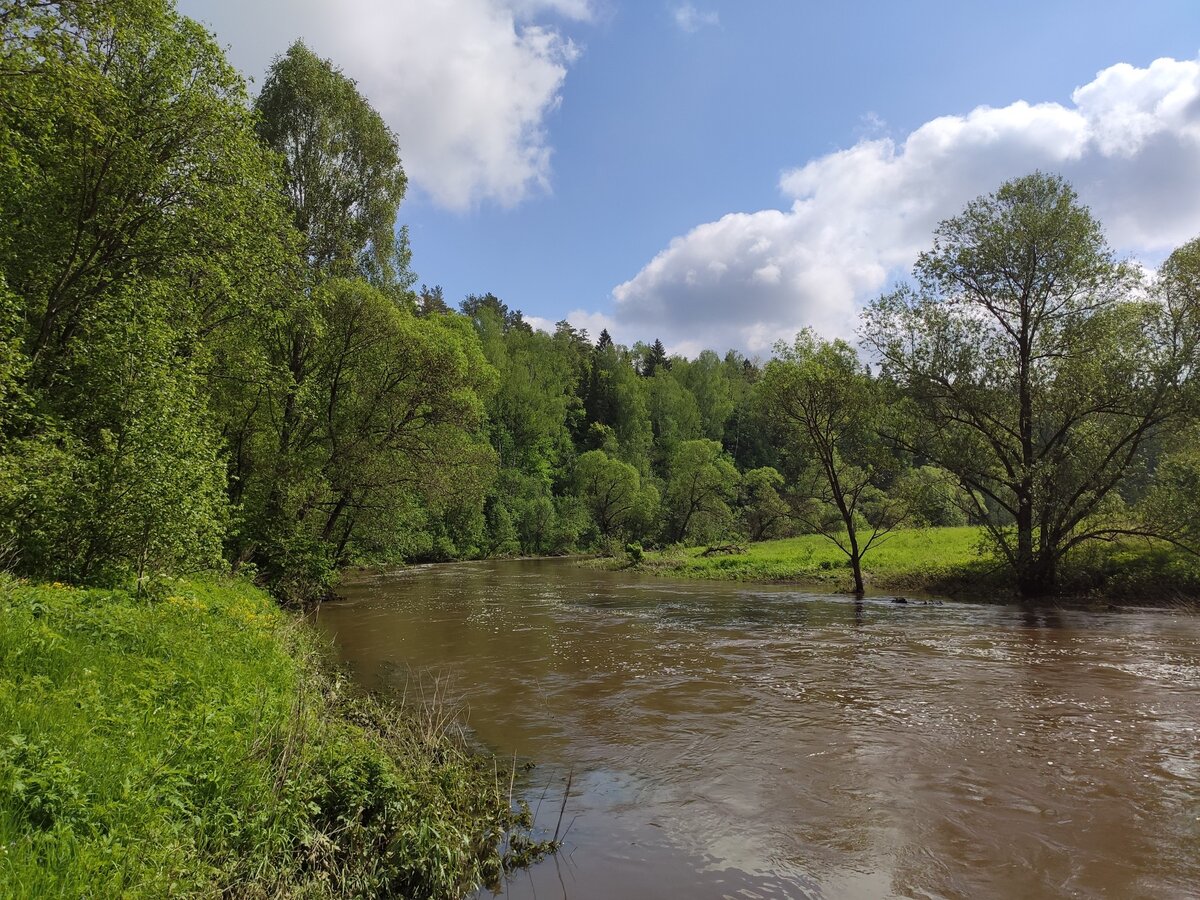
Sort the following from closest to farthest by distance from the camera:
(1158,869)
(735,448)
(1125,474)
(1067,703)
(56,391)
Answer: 1. (1158,869)
2. (1067,703)
3. (56,391)
4. (1125,474)
5. (735,448)

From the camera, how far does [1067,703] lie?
415 inches

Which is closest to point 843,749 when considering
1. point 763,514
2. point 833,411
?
point 833,411

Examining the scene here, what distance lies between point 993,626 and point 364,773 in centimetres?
1852

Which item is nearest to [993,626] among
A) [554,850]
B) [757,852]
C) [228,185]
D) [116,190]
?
[757,852]

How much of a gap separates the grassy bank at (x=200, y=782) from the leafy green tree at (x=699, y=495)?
56368mm

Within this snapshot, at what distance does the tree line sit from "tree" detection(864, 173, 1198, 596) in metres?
0.10

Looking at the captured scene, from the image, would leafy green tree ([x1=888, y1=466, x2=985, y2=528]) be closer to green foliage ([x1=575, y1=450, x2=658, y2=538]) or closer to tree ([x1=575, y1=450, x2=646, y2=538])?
green foliage ([x1=575, y1=450, x2=658, y2=538])

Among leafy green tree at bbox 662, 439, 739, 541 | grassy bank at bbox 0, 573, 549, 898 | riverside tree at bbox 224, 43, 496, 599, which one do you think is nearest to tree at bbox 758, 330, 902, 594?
riverside tree at bbox 224, 43, 496, 599

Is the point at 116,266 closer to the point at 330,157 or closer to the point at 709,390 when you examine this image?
the point at 330,157

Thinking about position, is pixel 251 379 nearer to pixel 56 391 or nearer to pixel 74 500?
pixel 56 391

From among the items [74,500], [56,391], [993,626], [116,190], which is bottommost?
[993,626]

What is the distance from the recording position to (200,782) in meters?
4.96

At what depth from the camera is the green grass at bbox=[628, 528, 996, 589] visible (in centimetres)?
2770

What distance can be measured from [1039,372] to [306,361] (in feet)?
96.2
